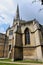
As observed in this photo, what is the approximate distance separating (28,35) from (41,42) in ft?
14.5

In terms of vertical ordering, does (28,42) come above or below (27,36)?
below

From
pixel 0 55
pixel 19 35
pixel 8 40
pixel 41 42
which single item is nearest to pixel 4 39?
pixel 8 40

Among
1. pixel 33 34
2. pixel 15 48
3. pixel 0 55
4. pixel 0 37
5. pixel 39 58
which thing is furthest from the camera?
pixel 0 37

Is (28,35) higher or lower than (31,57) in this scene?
higher

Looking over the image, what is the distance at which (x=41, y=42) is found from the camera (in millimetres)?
21500

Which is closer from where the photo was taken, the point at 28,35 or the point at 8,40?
the point at 28,35

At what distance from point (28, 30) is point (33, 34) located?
63.1 inches

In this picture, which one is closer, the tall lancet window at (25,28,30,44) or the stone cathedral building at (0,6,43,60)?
the stone cathedral building at (0,6,43,60)

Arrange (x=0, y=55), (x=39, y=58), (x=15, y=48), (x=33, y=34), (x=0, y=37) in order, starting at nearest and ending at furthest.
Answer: (x=39, y=58) → (x=15, y=48) → (x=33, y=34) → (x=0, y=55) → (x=0, y=37)

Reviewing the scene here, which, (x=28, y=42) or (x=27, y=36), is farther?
(x=27, y=36)

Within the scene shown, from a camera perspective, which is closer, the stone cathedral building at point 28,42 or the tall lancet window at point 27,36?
the stone cathedral building at point 28,42

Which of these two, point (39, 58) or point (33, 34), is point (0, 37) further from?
point (39, 58)

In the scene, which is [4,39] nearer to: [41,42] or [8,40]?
[8,40]

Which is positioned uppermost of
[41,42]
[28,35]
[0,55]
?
[28,35]
